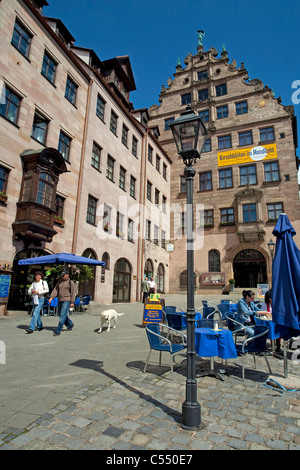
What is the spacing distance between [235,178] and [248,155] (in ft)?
9.10

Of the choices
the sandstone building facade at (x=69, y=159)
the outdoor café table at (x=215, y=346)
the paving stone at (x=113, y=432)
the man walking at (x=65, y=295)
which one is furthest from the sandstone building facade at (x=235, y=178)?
the paving stone at (x=113, y=432)

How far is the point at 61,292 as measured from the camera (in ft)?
29.3

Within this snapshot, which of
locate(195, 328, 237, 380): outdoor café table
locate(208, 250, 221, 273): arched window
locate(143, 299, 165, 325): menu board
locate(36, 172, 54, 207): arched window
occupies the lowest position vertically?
locate(195, 328, 237, 380): outdoor café table

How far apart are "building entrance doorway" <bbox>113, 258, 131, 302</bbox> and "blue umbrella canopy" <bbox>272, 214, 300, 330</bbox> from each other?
52.1ft

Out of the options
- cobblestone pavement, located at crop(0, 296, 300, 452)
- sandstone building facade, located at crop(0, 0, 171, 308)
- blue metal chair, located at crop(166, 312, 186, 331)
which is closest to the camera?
cobblestone pavement, located at crop(0, 296, 300, 452)

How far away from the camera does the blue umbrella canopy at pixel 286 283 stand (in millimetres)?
4730

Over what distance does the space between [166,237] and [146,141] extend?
1014 cm

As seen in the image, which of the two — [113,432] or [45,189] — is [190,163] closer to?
[113,432]

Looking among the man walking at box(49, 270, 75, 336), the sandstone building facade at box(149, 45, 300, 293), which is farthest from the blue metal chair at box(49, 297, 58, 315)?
the sandstone building facade at box(149, 45, 300, 293)

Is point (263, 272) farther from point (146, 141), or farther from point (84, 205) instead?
point (84, 205)

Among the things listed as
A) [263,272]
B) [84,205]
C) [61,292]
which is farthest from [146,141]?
[61,292]

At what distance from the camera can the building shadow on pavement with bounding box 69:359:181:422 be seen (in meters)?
3.61

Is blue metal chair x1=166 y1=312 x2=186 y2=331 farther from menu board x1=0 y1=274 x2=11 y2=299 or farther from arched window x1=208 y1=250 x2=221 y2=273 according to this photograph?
arched window x1=208 y1=250 x2=221 y2=273

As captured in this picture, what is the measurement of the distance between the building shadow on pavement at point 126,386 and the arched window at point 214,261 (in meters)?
24.0
